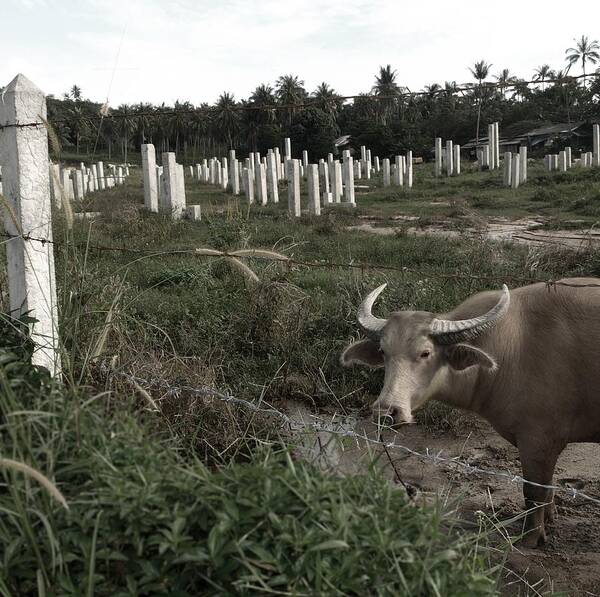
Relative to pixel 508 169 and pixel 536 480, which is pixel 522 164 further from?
pixel 536 480

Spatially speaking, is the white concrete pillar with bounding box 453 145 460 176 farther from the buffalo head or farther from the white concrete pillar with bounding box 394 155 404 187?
the buffalo head

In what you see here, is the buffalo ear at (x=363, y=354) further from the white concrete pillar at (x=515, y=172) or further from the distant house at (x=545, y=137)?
the distant house at (x=545, y=137)

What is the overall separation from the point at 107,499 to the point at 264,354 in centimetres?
454

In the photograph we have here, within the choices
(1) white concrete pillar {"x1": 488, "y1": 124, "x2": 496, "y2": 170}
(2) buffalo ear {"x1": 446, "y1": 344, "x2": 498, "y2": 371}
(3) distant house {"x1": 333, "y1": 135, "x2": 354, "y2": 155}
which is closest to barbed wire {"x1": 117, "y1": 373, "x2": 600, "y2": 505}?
(2) buffalo ear {"x1": 446, "y1": 344, "x2": 498, "y2": 371}

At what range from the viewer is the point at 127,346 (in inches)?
182

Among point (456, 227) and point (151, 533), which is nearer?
point (151, 533)

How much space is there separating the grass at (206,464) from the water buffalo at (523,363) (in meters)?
0.40

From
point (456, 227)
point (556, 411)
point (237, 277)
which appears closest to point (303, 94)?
point (456, 227)

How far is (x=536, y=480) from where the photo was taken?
13.8 ft

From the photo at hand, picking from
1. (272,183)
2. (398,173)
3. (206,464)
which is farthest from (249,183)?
(206,464)

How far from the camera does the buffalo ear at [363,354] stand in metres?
4.41

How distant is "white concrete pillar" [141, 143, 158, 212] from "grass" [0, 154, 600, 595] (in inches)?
474

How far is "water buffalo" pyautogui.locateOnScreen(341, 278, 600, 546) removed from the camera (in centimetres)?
413

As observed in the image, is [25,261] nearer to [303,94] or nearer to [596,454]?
[596,454]
